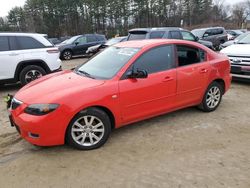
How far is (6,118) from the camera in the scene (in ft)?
19.9

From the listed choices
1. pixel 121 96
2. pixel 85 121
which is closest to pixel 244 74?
pixel 121 96

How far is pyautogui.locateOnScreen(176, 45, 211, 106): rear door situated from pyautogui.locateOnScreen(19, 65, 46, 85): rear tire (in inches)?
194

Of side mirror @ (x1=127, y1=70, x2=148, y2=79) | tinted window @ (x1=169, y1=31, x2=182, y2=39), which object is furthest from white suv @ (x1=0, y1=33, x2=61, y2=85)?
tinted window @ (x1=169, y1=31, x2=182, y2=39)

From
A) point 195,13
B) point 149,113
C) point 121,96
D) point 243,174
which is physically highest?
point 195,13

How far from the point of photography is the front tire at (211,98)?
230 inches

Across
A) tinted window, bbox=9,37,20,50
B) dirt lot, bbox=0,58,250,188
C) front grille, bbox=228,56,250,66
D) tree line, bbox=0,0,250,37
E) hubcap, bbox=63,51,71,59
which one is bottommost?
dirt lot, bbox=0,58,250,188

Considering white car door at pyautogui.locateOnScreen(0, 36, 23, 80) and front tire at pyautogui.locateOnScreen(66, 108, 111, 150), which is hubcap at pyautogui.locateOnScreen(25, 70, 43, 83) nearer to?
white car door at pyautogui.locateOnScreen(0, 36, 23, 80)

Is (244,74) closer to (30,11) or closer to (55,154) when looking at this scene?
(55,154)

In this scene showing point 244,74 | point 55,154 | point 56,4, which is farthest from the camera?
point 56,4

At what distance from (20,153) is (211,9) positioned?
7208 cm

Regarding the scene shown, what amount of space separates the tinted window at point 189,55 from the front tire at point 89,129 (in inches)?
75.8

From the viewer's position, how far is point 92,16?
5775 centimetres

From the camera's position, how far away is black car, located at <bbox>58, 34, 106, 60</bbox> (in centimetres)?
1920

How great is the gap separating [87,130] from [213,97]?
2904 millimetres
